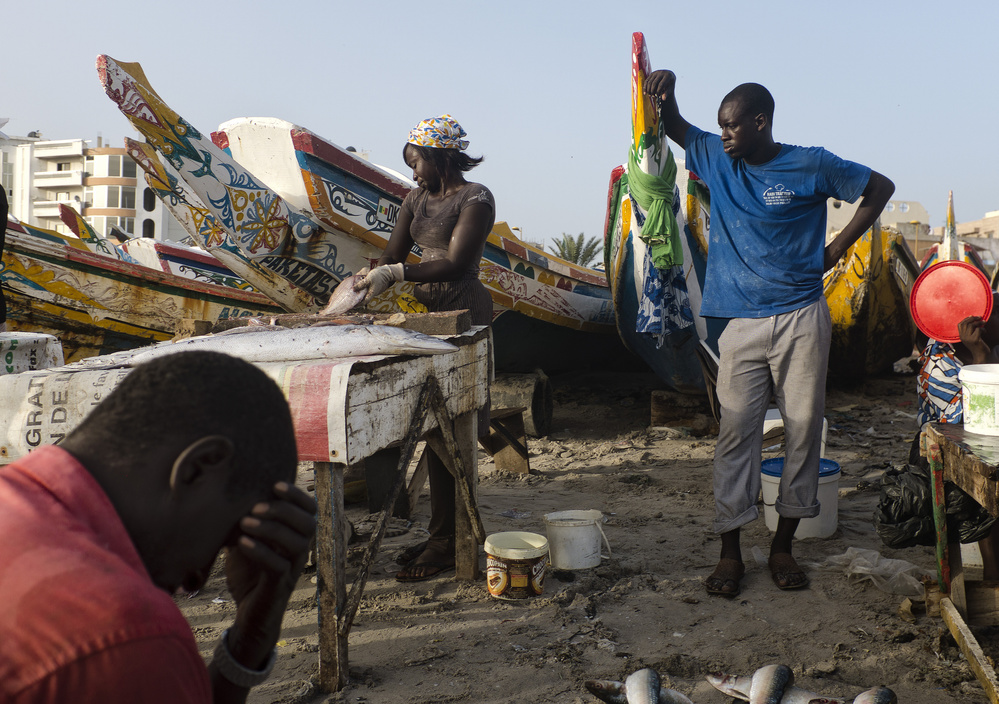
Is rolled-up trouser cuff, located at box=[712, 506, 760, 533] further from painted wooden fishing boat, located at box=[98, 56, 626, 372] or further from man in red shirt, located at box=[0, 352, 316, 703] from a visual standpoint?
painted wooden fishing boat, located at box=[98, 56, 626, 372]

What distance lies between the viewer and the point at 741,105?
317 centimetres

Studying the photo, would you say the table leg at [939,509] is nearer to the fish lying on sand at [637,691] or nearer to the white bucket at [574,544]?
the fish lying on sand at [637,691]

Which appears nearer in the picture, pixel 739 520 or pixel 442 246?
pixel 739 520

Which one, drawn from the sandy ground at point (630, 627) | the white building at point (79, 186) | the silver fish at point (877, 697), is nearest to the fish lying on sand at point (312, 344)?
the sandy ground at point (630, 627)

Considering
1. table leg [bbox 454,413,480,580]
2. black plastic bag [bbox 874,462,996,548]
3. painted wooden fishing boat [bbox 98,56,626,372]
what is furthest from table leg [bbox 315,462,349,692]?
painted wooden fishing boat [bbox 98,56,626,372]

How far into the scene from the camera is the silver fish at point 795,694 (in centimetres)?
206

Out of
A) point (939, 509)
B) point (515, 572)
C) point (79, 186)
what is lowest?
point (515, 572)

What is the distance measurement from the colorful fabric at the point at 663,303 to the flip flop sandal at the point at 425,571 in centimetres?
204

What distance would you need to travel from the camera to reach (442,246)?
12.0 ft

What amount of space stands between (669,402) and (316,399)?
5050mm

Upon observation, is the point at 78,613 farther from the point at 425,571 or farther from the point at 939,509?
the point at 425,571

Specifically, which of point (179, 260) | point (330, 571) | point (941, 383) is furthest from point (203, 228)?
point (179, 260)

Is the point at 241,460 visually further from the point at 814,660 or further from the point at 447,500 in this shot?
the point at 447,500

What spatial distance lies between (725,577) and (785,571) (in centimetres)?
27
